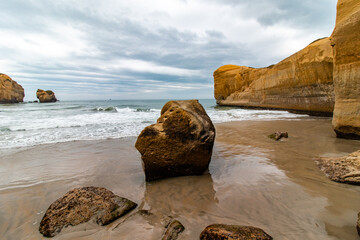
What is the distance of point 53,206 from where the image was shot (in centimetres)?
231

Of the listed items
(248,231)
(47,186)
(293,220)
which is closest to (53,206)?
(47,186)

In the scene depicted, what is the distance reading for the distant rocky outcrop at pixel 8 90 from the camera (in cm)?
4634

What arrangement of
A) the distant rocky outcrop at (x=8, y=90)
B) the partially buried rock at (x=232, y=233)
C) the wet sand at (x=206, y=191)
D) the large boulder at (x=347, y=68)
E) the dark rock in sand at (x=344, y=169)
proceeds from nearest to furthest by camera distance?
the partially buried rock at (x=232, y=233), the wet sand at (x=206, y=191), the dark rock in sand at (x=344, y=169), the large boulder at (x=347, y=68), the distant rocky outcrop at (x=8, y=90)

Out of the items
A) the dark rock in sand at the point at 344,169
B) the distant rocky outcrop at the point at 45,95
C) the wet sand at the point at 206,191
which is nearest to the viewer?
the wet sand at the point at 206,191

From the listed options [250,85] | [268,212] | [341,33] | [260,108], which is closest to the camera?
[268,212]

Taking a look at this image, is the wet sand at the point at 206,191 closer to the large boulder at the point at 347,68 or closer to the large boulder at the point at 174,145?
the large boulder at the point at 174,145

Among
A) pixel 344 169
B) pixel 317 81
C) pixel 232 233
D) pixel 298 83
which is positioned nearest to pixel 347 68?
pixel 344 169

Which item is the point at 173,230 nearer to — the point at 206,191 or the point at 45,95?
the point at 206,191

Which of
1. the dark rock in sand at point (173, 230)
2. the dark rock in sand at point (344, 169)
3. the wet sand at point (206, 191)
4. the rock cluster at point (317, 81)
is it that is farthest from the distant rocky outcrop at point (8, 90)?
the dark rock in sand at point (344, 169)

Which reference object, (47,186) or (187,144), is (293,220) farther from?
(47,186)

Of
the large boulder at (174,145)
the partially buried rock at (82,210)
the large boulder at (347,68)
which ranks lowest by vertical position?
the partially buried rock at (82,210)

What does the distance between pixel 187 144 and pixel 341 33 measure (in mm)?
6073

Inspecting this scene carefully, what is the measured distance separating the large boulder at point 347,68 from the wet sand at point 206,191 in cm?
70

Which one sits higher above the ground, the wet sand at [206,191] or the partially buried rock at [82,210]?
the partially buried rock at [82,210]
